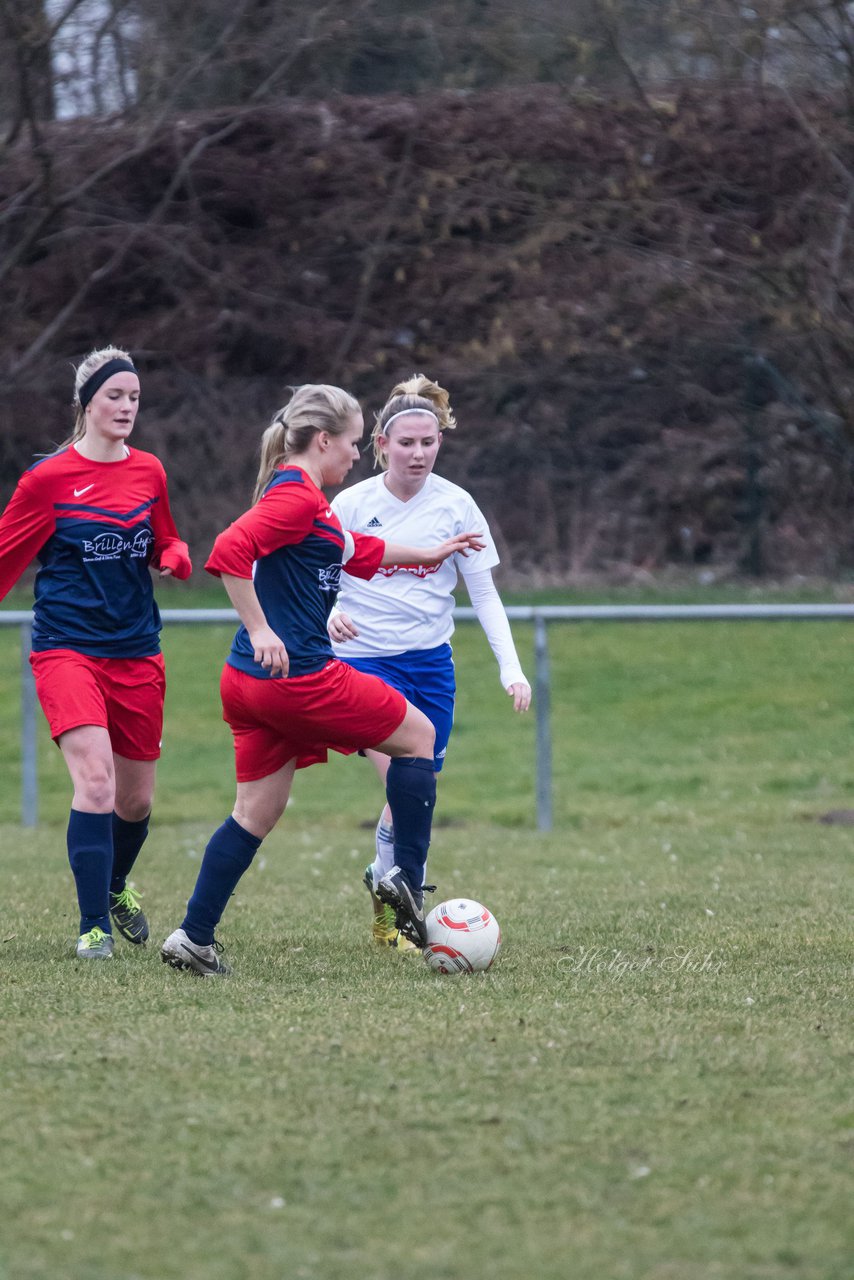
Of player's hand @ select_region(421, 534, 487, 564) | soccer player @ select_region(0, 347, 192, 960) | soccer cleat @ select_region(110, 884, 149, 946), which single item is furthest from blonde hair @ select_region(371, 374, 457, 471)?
soccer cleat @ select_region(110, 884, 149, 946)

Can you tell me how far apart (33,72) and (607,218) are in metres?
6.02

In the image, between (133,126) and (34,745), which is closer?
(34,745)

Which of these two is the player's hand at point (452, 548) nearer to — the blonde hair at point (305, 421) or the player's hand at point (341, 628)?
the player's hand at point (341, 628)

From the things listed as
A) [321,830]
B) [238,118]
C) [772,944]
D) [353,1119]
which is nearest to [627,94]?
[238,118]

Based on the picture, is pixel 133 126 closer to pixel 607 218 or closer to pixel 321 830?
pixel 607 218

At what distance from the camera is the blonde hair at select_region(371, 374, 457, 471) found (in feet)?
19.4

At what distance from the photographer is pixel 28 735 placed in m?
9.88

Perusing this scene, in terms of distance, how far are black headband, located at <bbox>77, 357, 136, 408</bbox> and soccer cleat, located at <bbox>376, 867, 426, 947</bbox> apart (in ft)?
6.11

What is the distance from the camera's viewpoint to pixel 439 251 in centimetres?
1916

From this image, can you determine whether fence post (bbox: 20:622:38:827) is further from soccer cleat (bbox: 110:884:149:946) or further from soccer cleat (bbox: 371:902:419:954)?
soccer cleat (bbox: 371:902:419:954)

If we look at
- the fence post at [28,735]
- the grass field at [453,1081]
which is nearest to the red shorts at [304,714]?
the grass field at [453,1081]

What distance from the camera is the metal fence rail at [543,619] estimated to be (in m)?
9.24

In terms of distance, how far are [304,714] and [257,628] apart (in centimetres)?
33

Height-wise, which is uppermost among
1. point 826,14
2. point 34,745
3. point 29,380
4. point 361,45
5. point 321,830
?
point 826,14
